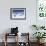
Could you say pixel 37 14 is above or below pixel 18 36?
above

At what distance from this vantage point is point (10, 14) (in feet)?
21.9

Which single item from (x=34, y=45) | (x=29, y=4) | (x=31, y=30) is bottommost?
(x=34, y=45)

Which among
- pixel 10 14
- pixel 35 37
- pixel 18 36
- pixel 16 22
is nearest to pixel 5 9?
pixel 10 14

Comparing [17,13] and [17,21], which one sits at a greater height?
[17,13]

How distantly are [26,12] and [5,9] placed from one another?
35.3 inches

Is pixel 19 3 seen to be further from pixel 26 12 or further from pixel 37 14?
pixel 37 14

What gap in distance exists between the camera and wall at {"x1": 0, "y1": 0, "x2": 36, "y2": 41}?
6.67m

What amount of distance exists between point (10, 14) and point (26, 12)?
2.24ft

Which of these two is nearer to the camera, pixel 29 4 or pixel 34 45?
pixel 34 45

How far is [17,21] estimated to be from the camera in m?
6.75

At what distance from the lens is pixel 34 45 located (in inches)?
238

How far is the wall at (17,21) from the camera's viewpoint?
21.9ft

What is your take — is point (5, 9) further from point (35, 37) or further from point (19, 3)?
point (35, 37)

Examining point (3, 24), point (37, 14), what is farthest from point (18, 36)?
point (37, 14)
